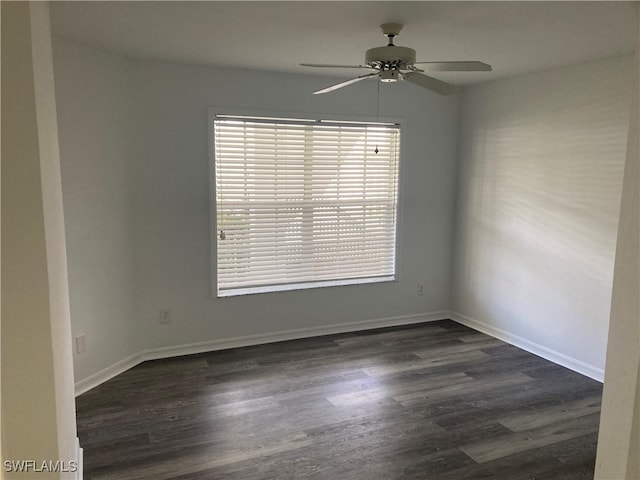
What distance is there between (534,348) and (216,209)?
2947mm

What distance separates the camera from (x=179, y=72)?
3855mm

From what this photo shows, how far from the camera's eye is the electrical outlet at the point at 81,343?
11.1 ft

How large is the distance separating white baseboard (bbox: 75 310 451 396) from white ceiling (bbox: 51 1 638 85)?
89.2 inches

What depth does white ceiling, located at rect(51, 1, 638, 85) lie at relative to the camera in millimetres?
2488

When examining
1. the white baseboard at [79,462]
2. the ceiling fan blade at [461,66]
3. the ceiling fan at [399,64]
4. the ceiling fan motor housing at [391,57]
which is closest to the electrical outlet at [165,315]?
the white baseboard at [79,462]

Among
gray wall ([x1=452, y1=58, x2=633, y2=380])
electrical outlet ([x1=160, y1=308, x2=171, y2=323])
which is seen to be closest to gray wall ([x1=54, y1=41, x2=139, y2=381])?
electrical outlet ([x1=160, y1=308, x2=171, y2=323])

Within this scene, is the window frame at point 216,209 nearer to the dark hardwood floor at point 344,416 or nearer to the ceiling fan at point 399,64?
the dark hardwood floor at point 344,416

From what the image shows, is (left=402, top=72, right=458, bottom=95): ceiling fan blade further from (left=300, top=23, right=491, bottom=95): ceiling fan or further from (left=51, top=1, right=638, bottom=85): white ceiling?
(left=51, top=1, right=638, bottom=85): white ceiling

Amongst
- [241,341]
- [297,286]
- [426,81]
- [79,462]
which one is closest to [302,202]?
[297,286]

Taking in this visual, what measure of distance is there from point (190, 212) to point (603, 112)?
3.19 meters

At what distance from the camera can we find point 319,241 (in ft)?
15.0

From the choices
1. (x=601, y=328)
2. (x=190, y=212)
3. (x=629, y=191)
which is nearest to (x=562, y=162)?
(x=601, y=328)

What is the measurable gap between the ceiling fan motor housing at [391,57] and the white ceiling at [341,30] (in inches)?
7.3

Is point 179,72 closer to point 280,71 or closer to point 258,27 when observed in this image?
point 280,71
